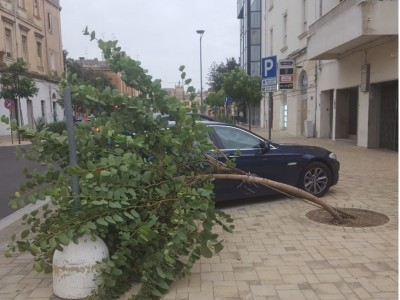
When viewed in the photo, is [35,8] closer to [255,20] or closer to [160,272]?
[255,20]

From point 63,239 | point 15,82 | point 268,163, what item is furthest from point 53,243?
point 15,82

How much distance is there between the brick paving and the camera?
3787 mm

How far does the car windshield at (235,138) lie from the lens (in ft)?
22.6

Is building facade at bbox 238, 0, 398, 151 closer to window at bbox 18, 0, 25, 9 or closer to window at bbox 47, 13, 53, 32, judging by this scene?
window at bbox 18, 0, 25, 9

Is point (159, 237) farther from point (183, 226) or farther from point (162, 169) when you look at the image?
point (162, 169)

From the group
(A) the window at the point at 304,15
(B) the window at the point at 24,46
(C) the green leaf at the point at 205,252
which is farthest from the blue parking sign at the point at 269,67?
(B) the window at the point at 24,46

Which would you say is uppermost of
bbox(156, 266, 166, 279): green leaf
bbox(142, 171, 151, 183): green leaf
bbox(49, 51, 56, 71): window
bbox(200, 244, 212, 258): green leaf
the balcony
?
bbox(49, 51, 56, 71): window

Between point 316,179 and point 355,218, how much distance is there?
161cm

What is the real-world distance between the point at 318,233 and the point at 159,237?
240cm

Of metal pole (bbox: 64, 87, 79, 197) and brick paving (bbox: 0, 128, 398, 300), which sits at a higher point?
metal pole (bbox: 64, 87, 79, 197)

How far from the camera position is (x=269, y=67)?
11.4 m

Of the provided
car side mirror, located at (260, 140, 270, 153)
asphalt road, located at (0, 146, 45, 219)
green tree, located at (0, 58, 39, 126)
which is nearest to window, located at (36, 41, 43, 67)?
green tree, located at (0, 58, 39, 126)

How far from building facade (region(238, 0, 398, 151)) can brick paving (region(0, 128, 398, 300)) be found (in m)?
8.45

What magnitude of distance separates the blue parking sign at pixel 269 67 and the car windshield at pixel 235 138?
4.63 metres
